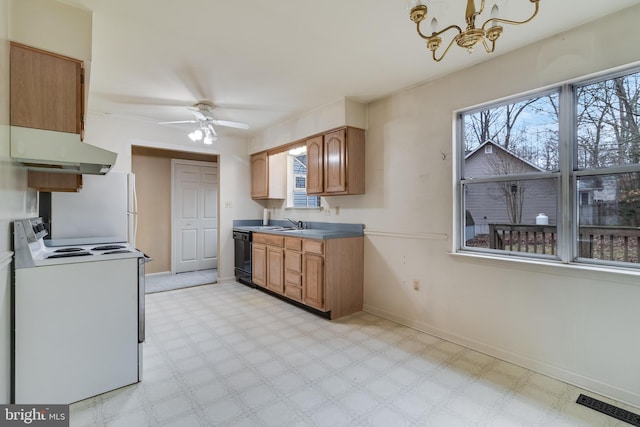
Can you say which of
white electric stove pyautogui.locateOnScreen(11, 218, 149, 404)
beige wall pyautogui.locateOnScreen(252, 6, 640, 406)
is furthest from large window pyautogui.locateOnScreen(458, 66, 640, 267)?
white electric stove pyautogui.locateOnScreen(11, 218, 149, 404)

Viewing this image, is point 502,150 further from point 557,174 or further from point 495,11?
point 495,11

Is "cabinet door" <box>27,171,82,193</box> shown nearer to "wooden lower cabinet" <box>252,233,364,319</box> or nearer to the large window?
"wooden lower cabinet" <box>252,233,364,319</box>

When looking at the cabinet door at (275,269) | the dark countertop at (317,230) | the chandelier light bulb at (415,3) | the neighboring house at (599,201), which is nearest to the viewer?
the chandelier light bulb at (415,3)

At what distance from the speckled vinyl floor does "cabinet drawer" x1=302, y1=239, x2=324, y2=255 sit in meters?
0.81

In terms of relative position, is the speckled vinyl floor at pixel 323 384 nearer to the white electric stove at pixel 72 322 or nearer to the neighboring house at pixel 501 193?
the white electric stove at pixel 72 322

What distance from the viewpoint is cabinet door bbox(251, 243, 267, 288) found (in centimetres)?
433

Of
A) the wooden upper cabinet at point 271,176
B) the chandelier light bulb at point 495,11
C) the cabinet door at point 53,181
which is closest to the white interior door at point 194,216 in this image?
the wooden upper cabinet at point 271,176

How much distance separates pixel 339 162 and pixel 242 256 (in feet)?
7.89

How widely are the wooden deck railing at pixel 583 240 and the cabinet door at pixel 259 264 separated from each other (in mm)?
2924

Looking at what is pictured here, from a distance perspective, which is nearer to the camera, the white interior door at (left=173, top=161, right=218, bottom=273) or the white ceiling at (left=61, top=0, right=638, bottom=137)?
the white ceiling at (left=61, top=0, right=638, bottom=137)

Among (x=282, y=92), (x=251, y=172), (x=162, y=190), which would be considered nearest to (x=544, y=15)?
(x=282, y=92)

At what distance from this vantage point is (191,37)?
7.43 feet

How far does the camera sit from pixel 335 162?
3.62 m

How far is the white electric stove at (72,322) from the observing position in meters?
1.81
